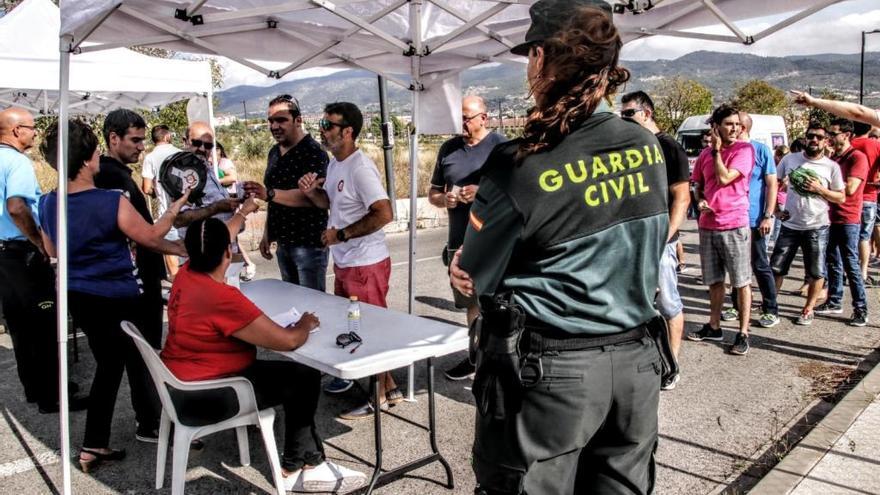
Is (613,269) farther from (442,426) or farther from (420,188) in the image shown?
(420,188)

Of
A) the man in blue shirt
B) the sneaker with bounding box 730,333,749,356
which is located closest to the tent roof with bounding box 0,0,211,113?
the man in blue shirt

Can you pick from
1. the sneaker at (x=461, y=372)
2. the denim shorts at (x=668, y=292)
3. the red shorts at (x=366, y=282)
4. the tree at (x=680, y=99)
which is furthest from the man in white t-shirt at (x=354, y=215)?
the tree at (x=680, y=99)

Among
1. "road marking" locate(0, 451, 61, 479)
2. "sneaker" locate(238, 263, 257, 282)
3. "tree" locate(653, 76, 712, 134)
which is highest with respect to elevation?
"tree" locate(653, 76, 712, 134)

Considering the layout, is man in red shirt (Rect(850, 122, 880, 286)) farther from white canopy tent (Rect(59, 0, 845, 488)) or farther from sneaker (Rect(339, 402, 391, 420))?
sneaker (Rect(339, 402, 391, 420))

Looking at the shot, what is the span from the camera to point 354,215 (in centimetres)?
422

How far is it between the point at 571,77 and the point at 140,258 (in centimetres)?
362

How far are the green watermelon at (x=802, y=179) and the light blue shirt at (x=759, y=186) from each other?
20 centimetres

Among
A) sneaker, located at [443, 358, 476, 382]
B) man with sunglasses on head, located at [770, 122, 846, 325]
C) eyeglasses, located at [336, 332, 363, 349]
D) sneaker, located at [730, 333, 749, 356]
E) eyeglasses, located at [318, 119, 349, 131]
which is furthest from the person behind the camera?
man with sunglasses on head, located at [770, 122, 846, 325]

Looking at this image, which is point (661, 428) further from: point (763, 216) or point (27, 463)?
point (27, 463)

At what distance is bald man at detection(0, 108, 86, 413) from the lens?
4.46 meters

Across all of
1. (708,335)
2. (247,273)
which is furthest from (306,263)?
(247,273)

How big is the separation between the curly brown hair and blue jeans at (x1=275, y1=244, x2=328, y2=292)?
319 centimetres

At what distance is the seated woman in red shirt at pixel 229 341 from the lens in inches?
122

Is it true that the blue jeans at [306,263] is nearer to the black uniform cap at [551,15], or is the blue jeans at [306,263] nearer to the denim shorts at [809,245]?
the black uniform cap at [551,15]
